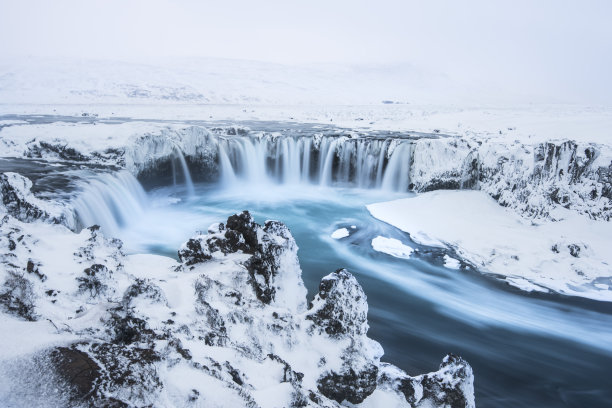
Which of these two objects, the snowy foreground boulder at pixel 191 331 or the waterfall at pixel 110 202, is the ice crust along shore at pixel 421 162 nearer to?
the waterfall at pixel 110 202

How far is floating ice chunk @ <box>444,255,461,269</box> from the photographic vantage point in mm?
9867

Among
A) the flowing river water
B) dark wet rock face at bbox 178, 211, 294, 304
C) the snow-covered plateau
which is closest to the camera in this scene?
the snow-covered plateau

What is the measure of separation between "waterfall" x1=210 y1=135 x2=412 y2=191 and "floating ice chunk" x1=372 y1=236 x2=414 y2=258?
5.21m

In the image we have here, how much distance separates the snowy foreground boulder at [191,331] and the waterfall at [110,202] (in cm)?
296

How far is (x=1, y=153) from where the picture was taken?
13250mm

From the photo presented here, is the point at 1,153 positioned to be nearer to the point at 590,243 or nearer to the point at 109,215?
the point at 109,215

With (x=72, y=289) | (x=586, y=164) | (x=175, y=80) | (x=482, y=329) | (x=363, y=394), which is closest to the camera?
(x=363, y=394)

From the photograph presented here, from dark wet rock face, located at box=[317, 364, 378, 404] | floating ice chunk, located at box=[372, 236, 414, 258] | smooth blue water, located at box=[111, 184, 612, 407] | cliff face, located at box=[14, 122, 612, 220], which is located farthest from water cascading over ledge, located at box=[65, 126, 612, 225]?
dark wet rock face, located at box=[317, 364, 378, 404]

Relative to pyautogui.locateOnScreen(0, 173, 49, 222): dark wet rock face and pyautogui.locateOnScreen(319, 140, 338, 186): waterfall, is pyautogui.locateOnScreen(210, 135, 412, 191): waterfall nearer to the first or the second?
pyautogui.locateOnScreen(319, 140, 338, 186): waterfall

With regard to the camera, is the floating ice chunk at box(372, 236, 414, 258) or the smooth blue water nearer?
the smooth blue water

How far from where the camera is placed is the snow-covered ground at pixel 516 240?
9.12m

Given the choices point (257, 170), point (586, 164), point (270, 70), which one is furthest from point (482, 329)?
point (270, 70)

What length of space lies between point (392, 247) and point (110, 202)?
8.47m

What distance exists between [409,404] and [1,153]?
15.5 m
